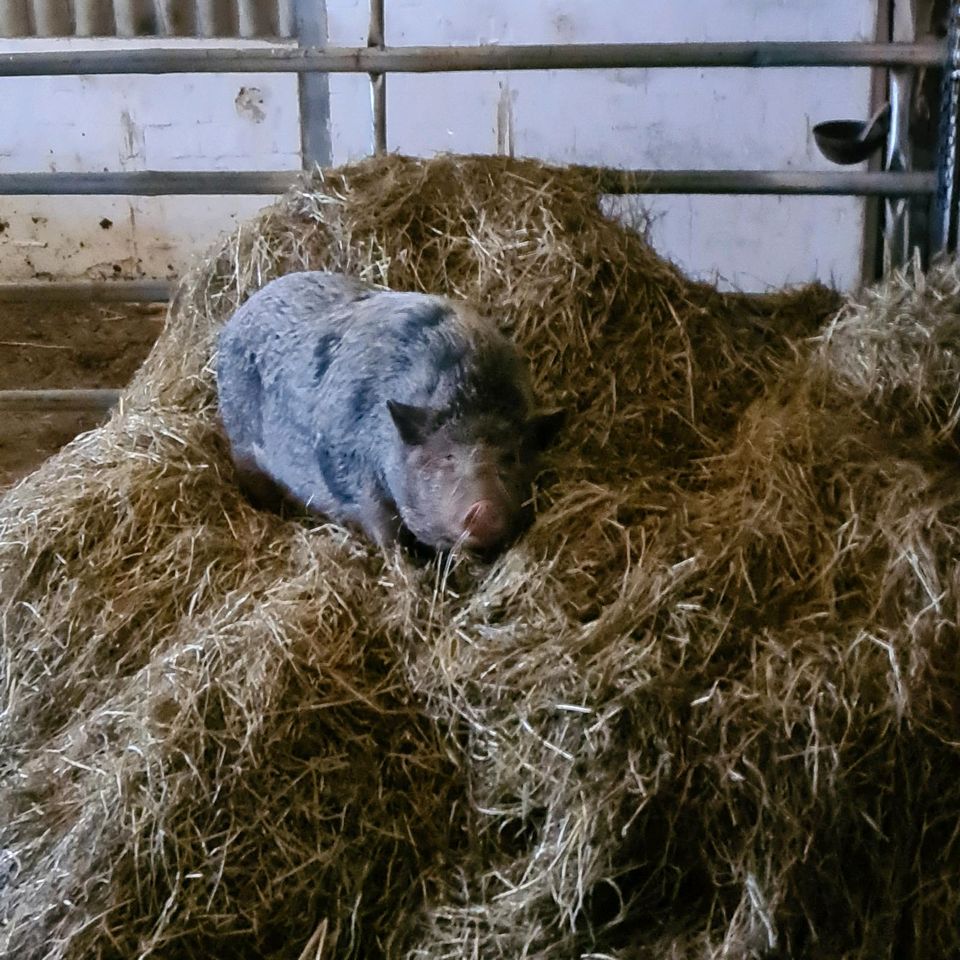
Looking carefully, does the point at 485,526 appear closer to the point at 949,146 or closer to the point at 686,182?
the point at 686,182

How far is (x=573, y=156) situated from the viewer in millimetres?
6598

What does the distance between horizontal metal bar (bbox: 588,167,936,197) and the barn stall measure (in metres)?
0.70

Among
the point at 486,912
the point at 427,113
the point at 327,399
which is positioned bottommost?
the point at 486,912

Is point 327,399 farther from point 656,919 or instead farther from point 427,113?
point 427,113

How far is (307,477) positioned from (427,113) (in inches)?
146

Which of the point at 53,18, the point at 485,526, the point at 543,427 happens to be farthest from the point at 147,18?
the point at 485,526

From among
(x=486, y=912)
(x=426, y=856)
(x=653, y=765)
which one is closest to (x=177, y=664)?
(x=426, y=856)

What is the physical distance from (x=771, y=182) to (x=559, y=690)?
103 inches

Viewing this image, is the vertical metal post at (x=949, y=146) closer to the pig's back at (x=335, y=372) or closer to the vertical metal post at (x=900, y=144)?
the vertical metal post at (x=900, y=144)

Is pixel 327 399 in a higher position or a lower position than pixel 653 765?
higher

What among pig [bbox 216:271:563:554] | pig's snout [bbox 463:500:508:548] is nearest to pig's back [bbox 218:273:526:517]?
pig [bbox 216:271:563:554]

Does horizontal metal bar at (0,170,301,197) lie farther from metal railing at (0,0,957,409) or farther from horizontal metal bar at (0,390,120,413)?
horizontal metal bar at (0,390,120,413)

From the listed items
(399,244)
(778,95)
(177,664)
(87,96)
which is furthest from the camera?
(87,96)

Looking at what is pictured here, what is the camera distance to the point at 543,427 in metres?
3.17
